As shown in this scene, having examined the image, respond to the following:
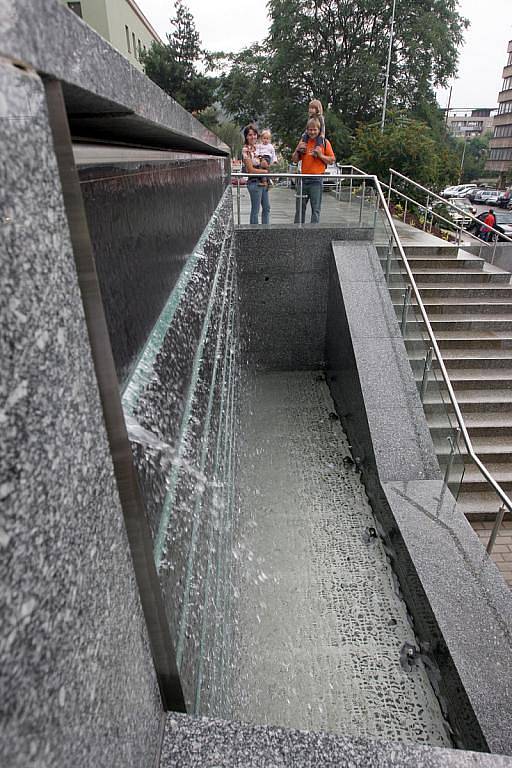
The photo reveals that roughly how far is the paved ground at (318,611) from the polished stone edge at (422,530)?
0.26 metres

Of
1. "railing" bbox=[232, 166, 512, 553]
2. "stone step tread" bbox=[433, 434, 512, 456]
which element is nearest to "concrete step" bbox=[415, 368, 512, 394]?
"railing" bbox=[232, 166, 512, 553]

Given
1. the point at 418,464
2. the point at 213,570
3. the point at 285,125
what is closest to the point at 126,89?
the point at 213,570

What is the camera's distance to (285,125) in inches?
1118

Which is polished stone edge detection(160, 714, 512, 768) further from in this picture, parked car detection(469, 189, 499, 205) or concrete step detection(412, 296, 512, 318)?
parked car detection(469, 189, 499, 205)

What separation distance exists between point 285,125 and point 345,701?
29961 millimetres

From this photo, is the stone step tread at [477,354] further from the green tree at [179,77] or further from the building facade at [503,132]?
the building facade at [503,132]

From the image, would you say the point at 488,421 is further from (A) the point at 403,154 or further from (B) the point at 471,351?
(A) the point at 403,154

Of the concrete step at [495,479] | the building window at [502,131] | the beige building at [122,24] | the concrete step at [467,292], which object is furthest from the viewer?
the building window at [502,131]

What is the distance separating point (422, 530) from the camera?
4801 millimetres

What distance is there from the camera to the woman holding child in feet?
30.3

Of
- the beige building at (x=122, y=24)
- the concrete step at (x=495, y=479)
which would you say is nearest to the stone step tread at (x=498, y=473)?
the concrete step at (x=495, y=479)

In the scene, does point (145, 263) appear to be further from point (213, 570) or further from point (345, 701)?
point (345, 701)

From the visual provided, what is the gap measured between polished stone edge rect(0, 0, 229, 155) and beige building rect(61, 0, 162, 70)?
110 ft

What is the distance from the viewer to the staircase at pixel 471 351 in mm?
6352
